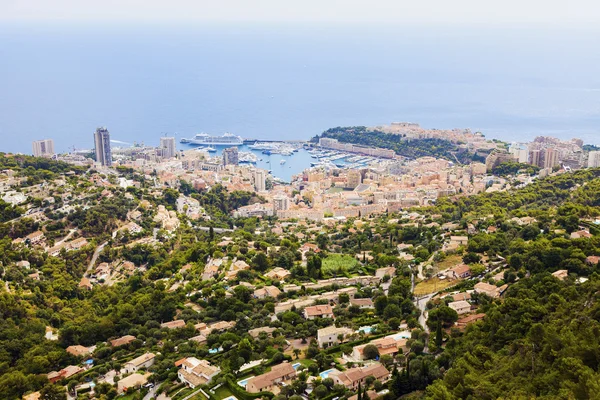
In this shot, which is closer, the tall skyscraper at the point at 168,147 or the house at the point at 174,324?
the house at the point at 174,324

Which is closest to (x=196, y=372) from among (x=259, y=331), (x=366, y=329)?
(x=259, y=331)

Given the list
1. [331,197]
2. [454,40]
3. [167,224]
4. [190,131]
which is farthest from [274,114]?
[454,40]

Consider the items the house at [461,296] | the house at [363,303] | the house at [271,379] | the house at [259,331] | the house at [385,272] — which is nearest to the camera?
the house at [271,379]

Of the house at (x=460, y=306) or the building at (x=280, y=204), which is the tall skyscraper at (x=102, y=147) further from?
the house at (x=460, y=306)

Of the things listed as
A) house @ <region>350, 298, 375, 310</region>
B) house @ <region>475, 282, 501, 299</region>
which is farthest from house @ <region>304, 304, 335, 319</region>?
house @ <region>475, 282, 501, 299</region>

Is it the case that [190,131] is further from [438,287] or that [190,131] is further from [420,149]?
[438,287]

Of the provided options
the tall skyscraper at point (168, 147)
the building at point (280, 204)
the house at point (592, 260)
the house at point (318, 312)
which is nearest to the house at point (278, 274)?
the house at point (318, 312)

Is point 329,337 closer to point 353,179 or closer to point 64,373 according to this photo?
point 64,373
